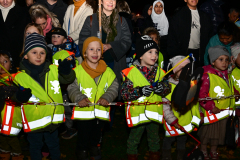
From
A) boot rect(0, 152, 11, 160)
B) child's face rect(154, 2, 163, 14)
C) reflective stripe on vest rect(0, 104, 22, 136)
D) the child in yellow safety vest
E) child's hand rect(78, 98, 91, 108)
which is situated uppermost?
child's face rect(154, 2, 163, 14)

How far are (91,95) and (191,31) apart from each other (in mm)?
3127

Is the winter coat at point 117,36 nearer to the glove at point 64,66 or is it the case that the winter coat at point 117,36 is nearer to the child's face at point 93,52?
the child's face at point 93,52

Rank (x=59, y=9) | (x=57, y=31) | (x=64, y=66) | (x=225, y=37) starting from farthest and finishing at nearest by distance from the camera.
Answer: (x=59, y=9), (x=225, y=37), (x=57, y=31), (x=64, y=66)

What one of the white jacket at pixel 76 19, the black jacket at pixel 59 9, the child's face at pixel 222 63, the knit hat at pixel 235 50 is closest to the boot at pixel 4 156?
the white jacket at pixel 76 19

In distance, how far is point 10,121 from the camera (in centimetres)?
415

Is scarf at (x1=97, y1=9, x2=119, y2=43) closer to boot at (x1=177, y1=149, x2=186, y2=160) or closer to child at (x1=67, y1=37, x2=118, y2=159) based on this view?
child at (x1=67, y1=37, x2=118, y2=159)

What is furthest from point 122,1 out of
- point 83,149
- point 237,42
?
point 83,149

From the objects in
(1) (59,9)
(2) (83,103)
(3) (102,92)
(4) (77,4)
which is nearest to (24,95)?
(2) (83,103)

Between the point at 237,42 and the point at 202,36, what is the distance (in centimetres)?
73

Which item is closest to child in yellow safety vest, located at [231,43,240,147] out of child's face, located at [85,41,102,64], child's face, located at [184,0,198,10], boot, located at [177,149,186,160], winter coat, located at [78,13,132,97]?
boot, located at [177,149,186,160]

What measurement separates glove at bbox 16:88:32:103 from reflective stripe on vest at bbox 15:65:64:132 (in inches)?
10.6

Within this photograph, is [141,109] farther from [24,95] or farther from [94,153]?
[24,95]

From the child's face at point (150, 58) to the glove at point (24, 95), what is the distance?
1.74m

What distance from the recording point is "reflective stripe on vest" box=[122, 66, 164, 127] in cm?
410
